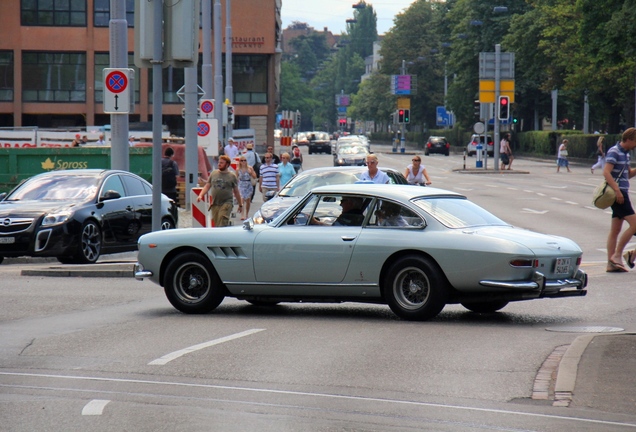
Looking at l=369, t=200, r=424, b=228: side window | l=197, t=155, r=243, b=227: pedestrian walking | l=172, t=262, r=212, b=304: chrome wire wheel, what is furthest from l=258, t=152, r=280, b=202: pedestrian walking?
l=369, t=200, r=424, b=228: side window

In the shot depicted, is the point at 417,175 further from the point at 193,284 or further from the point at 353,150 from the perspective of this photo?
the point at 353,150

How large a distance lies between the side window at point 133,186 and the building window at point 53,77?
187 feet

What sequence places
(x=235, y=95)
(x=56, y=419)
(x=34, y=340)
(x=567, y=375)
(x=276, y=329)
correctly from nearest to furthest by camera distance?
(x=56, y=419) < (x=567, y=375) < (x=34, y=340) < (x=276, y=329) < (x=235, y=95)

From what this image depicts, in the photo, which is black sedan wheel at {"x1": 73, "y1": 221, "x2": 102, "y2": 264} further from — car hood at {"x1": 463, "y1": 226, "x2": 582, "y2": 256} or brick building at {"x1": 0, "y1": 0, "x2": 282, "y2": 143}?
brick building at {"x1": 0, "y1": 0, "x2": 282, "y2": 143}

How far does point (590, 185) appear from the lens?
4581cm

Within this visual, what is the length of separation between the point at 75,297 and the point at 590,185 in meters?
34.6

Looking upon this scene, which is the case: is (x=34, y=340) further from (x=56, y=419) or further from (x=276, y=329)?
(x=56, y=419)

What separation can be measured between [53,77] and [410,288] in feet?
222

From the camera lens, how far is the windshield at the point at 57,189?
1923 cm

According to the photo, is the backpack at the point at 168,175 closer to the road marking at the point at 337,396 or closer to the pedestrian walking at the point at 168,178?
the pedestrian walking at the point at 168,178

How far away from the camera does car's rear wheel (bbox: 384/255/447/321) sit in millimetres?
11250

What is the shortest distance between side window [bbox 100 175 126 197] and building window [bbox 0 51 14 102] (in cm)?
5755

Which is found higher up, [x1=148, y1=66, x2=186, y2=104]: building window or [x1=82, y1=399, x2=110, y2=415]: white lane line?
[x1=148, y1=66, x2=186, y2=104]: building window

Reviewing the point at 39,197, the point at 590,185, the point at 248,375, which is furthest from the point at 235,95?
the point at 248,375
